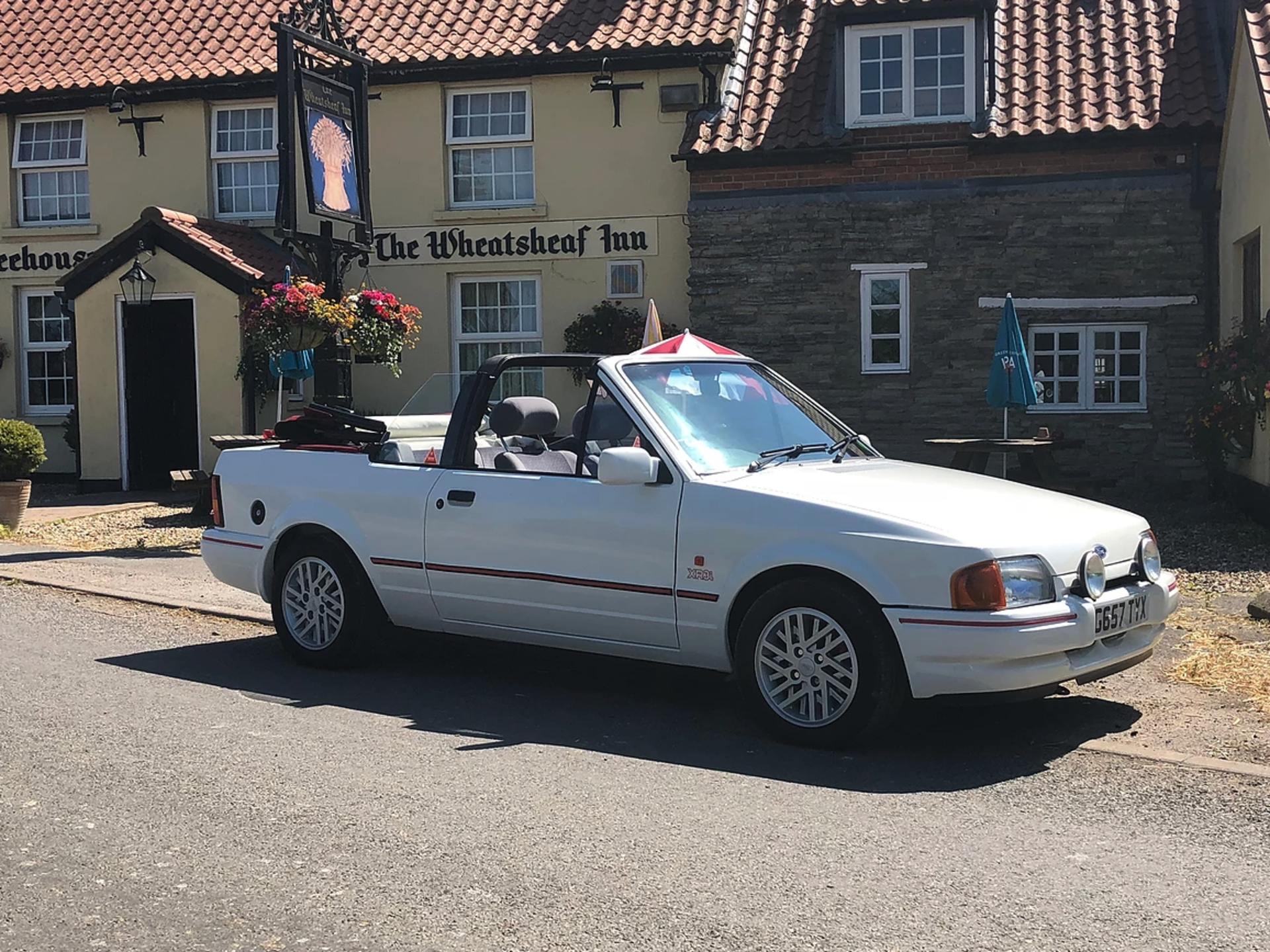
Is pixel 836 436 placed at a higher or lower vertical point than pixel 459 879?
higher

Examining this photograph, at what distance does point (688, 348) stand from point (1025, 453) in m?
5.80

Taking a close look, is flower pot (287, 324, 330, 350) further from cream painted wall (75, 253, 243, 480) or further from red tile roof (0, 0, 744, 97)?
red tile roof (0, 0, 744, 97)

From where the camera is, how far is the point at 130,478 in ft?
60.1

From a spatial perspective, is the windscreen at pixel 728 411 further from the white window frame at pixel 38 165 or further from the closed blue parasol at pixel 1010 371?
the white window frame at pixel 38 165

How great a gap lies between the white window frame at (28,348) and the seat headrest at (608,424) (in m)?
15.2

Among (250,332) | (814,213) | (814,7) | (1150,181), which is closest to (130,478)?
(250,332)

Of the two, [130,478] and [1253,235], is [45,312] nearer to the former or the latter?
[130,478]

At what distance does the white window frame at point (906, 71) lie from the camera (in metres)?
16.6

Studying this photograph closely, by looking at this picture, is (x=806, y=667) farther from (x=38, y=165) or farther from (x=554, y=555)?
(x=38, y=165)

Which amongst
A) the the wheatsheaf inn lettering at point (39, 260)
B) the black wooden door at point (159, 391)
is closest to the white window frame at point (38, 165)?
the the wheatsheaf inn lettering at point (39, 260)

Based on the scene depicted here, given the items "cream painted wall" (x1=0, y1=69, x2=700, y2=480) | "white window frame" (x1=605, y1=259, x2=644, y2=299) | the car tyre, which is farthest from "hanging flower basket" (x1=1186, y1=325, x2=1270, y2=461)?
the car tyre

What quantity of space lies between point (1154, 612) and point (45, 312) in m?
17.7

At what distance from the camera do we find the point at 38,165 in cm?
1978

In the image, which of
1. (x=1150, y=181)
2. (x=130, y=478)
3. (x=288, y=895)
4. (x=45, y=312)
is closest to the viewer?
(x=288, y=895)
